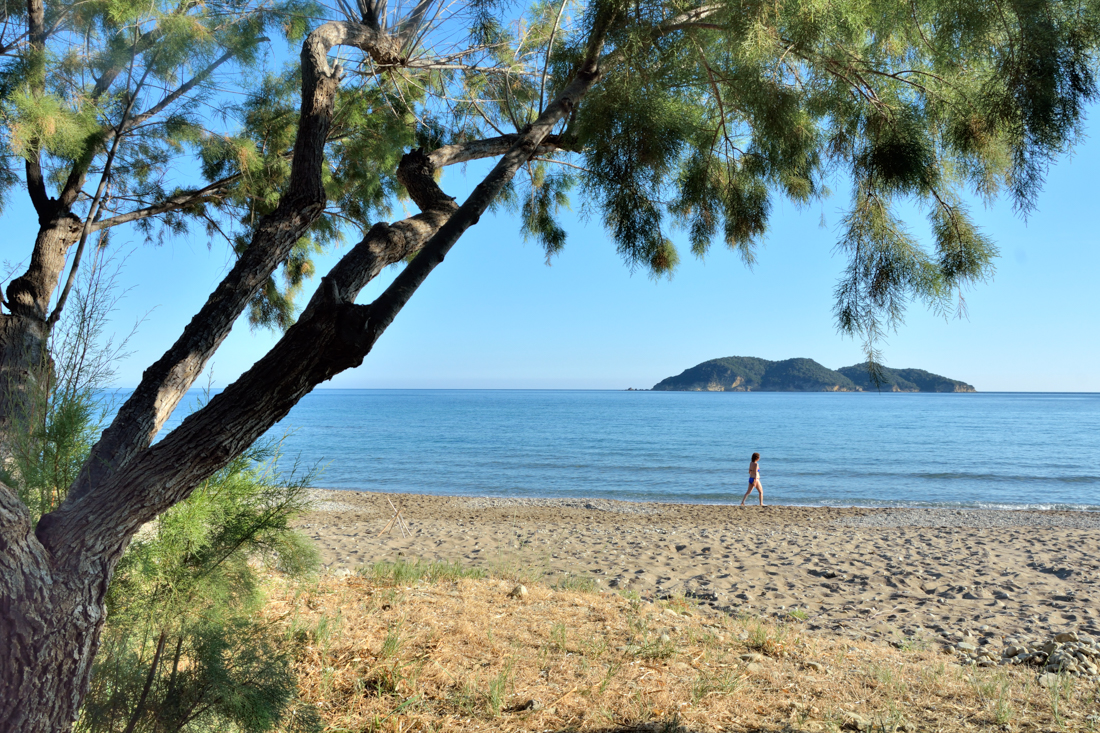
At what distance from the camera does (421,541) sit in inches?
414

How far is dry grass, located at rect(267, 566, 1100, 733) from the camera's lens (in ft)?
10.0

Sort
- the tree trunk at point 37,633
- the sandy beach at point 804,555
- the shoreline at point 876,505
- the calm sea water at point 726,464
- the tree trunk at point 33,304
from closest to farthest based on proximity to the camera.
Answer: the tree trunk at point 37,633
the tree trunk at point 33,304
the sandy beach at point 804,555
the shoreline at point 876,505
the calm sea water at point 726,464

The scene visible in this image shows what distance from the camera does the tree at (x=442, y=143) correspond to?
2.03m

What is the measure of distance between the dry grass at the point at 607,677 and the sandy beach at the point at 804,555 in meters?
1.05

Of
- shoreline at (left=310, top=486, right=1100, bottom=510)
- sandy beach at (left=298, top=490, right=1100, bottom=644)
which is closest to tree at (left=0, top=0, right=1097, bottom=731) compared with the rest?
sandy beach at (left=298, top=490, right=1100, bottom=644)

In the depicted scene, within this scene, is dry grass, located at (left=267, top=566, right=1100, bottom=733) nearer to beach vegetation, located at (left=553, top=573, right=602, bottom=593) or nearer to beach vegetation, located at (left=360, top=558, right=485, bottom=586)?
beach vegetation, located at (left=360, top=558, right=485, bottom=586)

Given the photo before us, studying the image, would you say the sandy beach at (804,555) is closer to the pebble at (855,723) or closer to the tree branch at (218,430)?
the tree branch at (218,430)

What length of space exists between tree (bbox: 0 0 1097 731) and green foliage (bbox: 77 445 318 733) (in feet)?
1.47

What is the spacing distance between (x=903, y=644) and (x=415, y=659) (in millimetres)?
3644

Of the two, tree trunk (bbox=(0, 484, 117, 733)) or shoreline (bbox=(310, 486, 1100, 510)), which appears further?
shoreline (bbox=(310, 486, 1100, 510))

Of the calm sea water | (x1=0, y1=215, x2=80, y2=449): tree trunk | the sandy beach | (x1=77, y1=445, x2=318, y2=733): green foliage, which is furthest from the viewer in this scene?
the calm sea water

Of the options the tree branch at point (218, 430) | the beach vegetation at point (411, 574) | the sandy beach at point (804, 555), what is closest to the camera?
the tree branch at point (218, 430)

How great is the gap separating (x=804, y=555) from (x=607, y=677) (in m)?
6.64

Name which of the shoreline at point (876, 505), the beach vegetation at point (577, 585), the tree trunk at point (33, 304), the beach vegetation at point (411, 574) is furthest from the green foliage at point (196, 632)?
the shoreline at point (876, 505)
